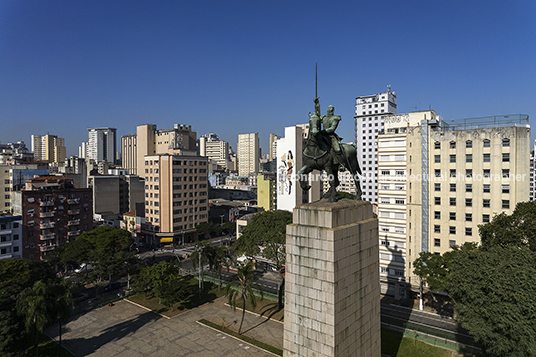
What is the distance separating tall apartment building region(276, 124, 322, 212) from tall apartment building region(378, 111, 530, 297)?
4012 cm

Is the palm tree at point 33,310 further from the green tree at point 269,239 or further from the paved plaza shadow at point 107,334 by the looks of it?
the green tree at point 269,239

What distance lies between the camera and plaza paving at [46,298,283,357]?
108 feet

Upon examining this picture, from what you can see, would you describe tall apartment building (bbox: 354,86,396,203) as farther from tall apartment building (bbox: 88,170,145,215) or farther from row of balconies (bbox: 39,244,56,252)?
row of balconies (bbox: 39,244,56,252)

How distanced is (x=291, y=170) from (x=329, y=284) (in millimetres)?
72491

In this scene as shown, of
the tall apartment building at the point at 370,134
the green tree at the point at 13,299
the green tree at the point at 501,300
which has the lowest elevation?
the green tree at the point at 13,299

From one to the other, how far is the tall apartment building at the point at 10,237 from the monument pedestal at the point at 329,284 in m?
53.6

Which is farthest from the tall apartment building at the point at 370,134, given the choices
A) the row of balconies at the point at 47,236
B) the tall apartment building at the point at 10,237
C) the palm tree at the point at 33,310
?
the palm tree at the point at 33,310

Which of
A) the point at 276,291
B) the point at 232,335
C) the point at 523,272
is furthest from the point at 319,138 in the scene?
the point at 276,291

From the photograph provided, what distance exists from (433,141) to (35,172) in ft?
323

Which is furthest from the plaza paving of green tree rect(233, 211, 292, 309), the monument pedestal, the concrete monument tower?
the concrete monument tower

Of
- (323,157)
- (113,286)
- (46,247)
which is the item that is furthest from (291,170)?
(323,157)

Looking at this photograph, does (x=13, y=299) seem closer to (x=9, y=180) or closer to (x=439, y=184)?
(x=439, y=184)

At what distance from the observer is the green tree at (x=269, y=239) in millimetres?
44406

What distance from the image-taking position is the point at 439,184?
Answer: 4466cm
